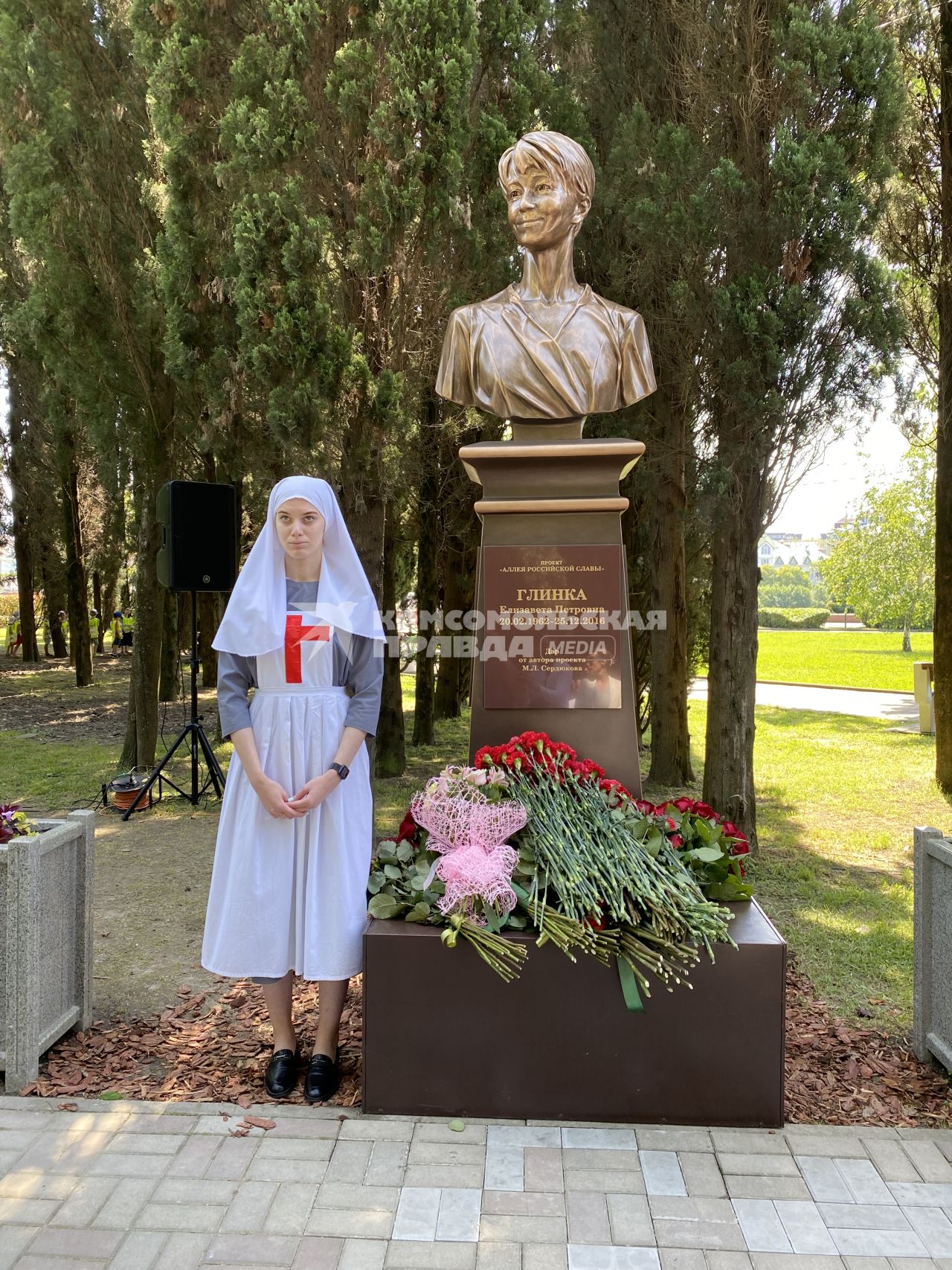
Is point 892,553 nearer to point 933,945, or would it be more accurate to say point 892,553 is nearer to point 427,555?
point 427,555

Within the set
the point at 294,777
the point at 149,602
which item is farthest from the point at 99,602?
the point at 294,777

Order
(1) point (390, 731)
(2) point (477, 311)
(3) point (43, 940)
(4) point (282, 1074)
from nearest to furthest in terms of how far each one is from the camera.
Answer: (4) point (282, 1074) < (3) point (43, 940) < (2) point (477, 311) < (1) point (390, 731)

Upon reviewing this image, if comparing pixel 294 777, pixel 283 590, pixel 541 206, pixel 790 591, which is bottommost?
pixel 294 777

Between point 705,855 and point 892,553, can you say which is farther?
point 892,553

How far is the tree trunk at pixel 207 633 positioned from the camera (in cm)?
1622

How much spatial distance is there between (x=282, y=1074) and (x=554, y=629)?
1904 mm

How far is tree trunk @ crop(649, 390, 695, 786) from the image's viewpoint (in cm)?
816

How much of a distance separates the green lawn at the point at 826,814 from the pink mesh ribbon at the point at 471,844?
182 centimetres

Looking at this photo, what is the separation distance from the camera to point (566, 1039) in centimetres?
279

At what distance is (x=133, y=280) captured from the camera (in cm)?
816

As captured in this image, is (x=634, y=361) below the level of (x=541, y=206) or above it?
below

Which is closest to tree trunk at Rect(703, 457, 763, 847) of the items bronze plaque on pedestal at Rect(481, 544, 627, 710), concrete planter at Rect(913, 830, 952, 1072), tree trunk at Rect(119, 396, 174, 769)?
bronze plaque on pedestal at Rect(481, 544, 627, 710)

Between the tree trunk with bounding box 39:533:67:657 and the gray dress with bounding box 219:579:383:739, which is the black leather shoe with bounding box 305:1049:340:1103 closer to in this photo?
the gray dress with bounding box 219:579:383:739

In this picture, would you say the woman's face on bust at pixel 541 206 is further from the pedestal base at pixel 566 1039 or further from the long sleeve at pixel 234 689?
the pedestal base at pixel 566 1039
